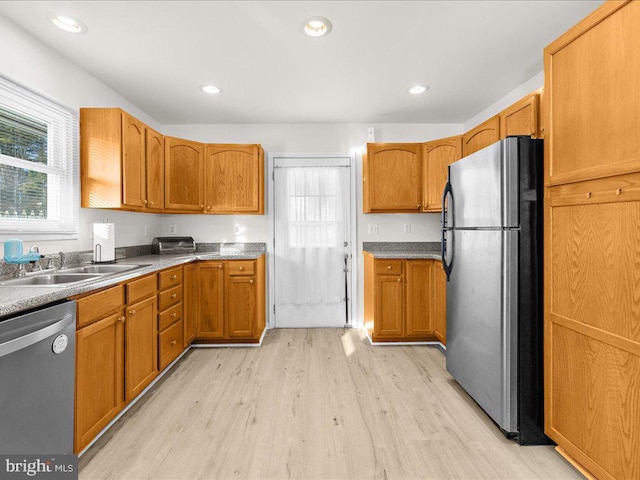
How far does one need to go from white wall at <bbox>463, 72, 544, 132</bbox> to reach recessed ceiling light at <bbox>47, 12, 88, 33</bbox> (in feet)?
11.0

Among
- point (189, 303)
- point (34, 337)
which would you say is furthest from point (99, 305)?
point (189, 303)

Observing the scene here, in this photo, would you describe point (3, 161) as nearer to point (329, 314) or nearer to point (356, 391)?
point (356, 391)

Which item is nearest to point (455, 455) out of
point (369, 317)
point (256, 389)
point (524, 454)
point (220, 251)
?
point (524, 454)

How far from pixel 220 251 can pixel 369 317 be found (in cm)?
188

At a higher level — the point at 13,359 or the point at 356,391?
the point at 13,359

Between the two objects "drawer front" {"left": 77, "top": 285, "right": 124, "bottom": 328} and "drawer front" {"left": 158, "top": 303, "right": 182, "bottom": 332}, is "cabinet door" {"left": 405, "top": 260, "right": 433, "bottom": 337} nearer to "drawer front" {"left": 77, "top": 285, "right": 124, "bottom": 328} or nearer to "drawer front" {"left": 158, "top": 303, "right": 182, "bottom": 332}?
"drawer front" {"left": 158, "top": 303, "right": 182, "bottom": 332}

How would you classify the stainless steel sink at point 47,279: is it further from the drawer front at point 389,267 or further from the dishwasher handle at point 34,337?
the drawer front at point 389,267

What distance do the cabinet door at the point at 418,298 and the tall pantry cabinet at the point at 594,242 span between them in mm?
1553

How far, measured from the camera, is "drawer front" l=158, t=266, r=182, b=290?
8.20 ft

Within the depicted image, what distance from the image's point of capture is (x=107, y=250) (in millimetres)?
2605

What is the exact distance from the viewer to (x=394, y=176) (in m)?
3.56

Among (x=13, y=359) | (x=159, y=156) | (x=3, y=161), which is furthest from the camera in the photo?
(x=159, y=156)

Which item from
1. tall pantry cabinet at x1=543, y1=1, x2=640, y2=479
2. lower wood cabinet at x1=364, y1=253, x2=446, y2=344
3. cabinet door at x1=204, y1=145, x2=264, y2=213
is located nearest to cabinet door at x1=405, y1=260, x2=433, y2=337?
lower wood cabinet at x1=364, y1=253, x2=446, y2=344

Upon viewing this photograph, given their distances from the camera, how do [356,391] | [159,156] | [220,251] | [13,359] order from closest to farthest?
1. [13,359]
2. [356,391]
3. [159,156]
4. [220,251]
